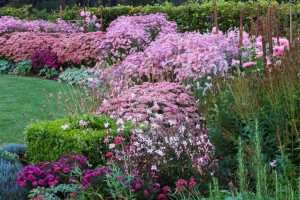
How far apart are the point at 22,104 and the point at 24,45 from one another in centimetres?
525

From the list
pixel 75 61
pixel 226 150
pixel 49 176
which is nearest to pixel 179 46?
pixel 226 150

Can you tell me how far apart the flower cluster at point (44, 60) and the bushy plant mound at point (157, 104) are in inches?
288

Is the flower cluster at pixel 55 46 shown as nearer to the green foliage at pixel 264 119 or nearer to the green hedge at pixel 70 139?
the green hedge at pixel 70 139

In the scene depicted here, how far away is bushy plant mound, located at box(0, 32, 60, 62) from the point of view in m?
15.7

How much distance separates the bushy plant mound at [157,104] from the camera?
6.93 metres

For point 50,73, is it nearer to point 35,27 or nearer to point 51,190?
point 35,27

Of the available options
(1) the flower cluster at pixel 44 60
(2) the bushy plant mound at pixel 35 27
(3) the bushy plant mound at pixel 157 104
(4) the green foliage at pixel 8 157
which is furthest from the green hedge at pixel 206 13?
(4) the green foliage at pixel 8 157

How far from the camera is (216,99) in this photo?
19.7ft

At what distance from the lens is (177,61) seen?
8469mm

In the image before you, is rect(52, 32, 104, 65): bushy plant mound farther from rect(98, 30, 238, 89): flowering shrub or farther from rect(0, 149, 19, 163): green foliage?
rect(0, 149, 19, 163): green foliage

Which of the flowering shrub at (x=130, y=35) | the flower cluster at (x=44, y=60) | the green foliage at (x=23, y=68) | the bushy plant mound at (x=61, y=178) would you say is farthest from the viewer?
the green foliage at (x=23, y=68)

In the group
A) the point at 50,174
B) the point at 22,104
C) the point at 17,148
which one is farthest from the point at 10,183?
the point at 22,104

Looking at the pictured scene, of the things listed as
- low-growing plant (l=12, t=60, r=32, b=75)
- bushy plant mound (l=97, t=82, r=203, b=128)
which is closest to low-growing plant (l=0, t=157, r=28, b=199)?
bushy plant mound (l=97, t=82, r=203, b=128)

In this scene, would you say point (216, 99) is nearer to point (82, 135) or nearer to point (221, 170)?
point (221, 170)
